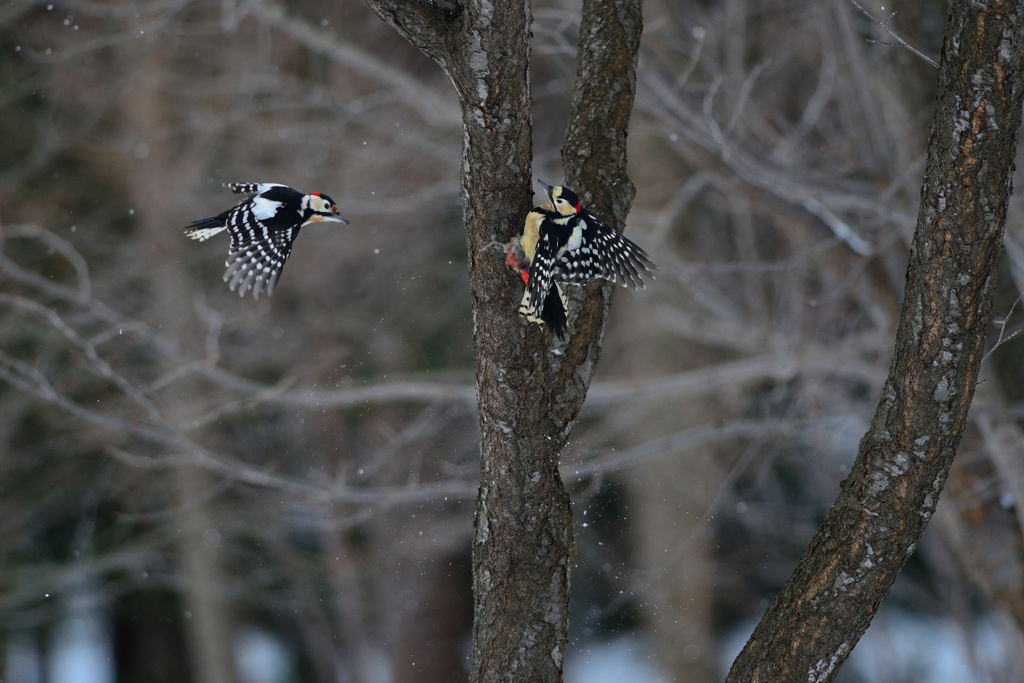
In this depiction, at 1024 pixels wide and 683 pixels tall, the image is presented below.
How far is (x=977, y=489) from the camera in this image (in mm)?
4289

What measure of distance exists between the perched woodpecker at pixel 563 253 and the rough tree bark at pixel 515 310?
0.04m

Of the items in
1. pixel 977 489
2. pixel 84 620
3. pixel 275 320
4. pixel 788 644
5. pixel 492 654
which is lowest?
pixel 788 644

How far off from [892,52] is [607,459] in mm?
2649

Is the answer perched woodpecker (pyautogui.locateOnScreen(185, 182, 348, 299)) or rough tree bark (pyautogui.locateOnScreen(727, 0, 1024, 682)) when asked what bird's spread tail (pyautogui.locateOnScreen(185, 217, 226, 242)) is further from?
rough tree bark (pyautogui.locateOnScreen(727, 0, 1024, 682))

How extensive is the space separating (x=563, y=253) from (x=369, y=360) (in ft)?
18.9

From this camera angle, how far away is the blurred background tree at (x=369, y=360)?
585cm

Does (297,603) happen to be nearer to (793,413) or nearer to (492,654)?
(793,413)

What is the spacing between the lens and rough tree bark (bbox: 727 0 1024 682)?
176cm

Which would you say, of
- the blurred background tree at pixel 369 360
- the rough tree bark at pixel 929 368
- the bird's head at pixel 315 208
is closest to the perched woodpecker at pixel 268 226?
the bird's head at pixel 315 208

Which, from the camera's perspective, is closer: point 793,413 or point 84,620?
point 793,413

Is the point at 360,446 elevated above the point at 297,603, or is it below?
above

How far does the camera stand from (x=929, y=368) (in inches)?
73.0

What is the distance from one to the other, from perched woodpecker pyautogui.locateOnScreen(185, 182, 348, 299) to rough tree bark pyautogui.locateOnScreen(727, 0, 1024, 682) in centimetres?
158

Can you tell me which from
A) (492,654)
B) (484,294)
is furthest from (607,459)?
(484,294)
